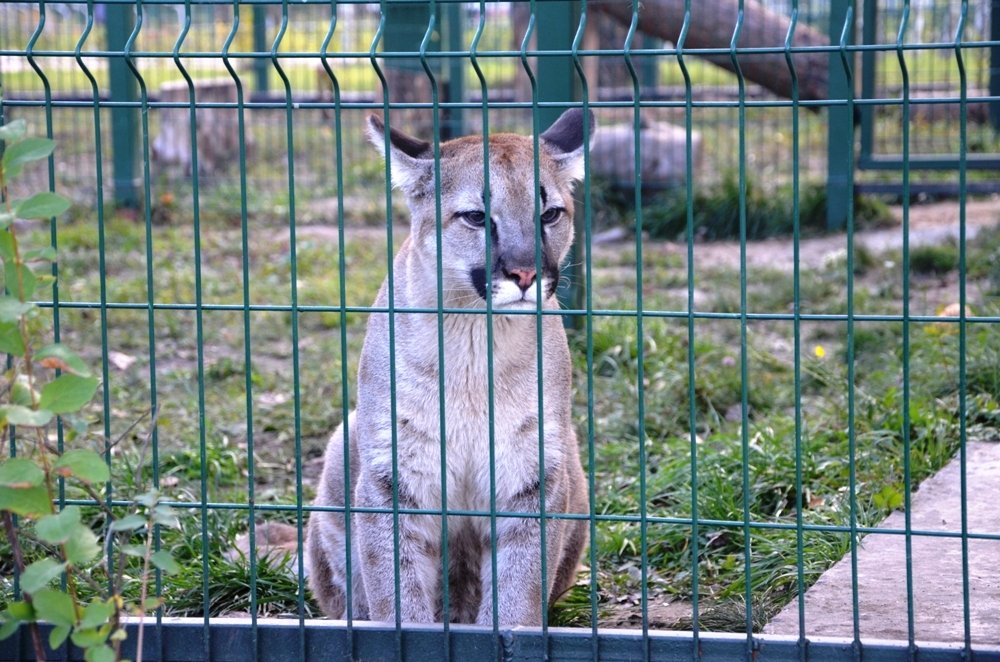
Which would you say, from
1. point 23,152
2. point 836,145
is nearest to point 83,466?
point 23,152

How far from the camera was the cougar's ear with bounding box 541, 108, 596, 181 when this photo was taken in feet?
15.6

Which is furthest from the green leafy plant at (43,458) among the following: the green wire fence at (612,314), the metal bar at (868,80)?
the metal bar at (868,80)

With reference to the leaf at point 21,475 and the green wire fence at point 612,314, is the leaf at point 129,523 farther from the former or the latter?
the green wire fence at point 612,314

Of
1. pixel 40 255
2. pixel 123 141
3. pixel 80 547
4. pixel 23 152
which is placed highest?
pixel 123 141

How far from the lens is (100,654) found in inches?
111

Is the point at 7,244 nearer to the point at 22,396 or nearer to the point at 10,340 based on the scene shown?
the point at 10,340

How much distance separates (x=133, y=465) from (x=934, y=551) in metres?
3.31

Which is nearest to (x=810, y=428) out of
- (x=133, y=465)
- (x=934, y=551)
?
(x=934, y=551)

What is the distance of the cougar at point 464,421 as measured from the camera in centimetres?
419

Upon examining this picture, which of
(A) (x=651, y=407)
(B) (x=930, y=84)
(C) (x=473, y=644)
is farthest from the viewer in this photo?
(B) (x=930, y=84)

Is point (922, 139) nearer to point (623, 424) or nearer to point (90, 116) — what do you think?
point (623, 424)

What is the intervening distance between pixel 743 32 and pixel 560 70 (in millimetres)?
2515

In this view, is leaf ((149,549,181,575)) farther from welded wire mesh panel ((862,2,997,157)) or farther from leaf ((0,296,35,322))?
welded wire mesh panel ((862,2,997,157))

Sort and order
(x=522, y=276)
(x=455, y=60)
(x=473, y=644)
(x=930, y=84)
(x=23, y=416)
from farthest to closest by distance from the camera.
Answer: (x=930, y=84), (x=455, y=60), (x=522, y=276), (x=473, y=644), (x=23, y=416)
